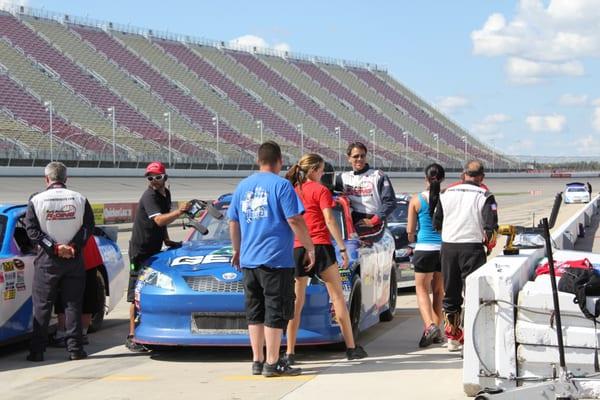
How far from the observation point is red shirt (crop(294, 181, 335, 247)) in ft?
24.5

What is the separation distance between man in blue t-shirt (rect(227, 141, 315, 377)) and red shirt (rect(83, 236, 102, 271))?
2.29 metres

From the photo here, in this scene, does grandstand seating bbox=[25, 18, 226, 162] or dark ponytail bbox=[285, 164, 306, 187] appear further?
grandstand seating bbox=[25, 18, 226, 162]

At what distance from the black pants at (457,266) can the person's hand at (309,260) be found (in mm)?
1221

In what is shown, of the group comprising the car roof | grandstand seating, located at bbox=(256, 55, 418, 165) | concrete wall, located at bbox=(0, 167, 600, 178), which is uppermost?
grandstand seating, located at bbox=(256, 55, 418, 165)

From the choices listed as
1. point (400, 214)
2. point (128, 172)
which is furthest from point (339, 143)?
point (400, 214)

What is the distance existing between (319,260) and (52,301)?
2.34 m

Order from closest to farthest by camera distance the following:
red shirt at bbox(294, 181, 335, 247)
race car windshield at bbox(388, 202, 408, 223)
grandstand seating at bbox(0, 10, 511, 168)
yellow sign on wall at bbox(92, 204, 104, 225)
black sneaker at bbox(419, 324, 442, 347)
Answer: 1. red shirt at bbox(294, 181, 335, 247)
2. black sneaker at bbox(419, 324, 442, 347)
3. race car windshield at bbox(388, 202, 408, 223)
4. yellow sign on wall at bbox(92, 204, 104, 225)
5. grandstand seating at bbox(0, 10, 511, 168)

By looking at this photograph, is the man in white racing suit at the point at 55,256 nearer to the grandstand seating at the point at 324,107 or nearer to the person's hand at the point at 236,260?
the person's hand at the point at 236,260

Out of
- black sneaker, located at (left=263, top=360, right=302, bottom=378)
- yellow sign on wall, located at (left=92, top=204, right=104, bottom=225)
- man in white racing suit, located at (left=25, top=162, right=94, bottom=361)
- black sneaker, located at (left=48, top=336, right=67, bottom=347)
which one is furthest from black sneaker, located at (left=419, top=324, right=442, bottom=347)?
yellow sign on wall, located at (left=92, top=204, right=104, bottom=225)

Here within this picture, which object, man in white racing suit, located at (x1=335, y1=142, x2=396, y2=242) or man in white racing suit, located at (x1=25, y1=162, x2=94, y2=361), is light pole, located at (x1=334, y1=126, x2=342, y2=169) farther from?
man in white racing suit, located at (x1=25, y1=162, x2=94, y2=361)

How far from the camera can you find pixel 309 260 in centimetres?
720

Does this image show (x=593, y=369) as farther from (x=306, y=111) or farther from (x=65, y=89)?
(x=306, y=111)

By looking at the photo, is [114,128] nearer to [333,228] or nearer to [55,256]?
[55,256]

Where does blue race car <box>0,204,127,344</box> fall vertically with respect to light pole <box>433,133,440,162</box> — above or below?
below
